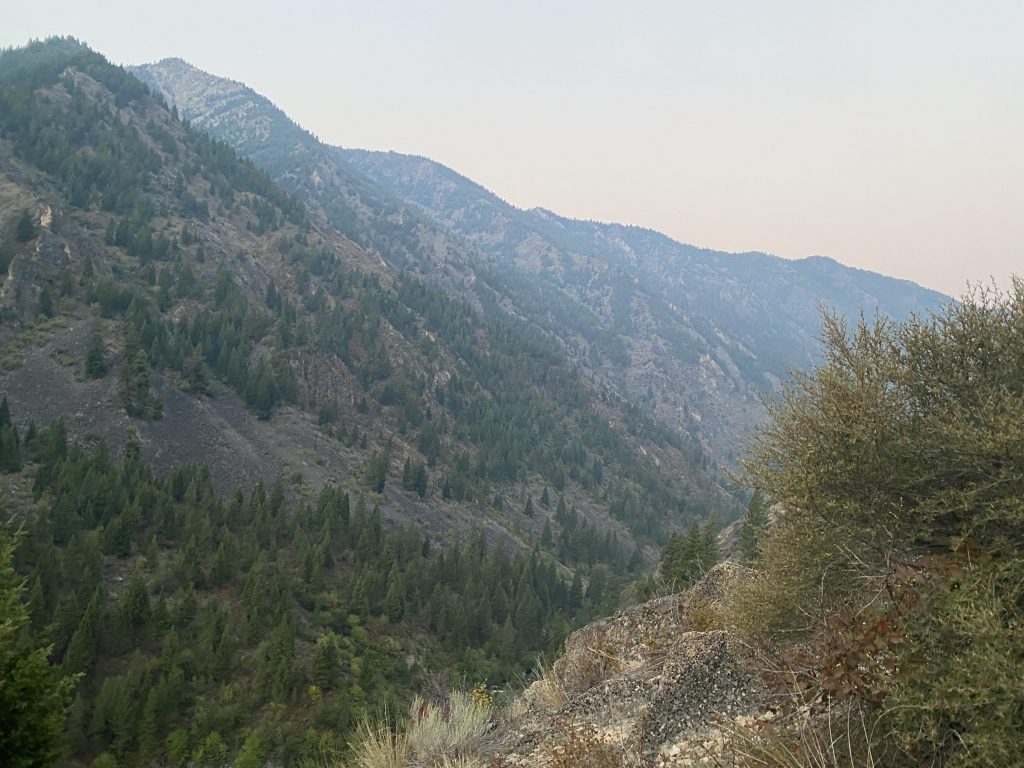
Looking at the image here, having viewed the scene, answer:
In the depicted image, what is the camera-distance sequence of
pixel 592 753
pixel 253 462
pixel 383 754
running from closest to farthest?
pixel 592 753
pixel 383 754
pixel 253 462

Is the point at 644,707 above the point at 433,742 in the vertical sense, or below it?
above

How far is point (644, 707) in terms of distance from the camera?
9.51 meters

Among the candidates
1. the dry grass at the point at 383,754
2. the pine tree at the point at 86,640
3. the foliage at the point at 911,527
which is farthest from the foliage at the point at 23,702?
the pine tree at the point at 86,640

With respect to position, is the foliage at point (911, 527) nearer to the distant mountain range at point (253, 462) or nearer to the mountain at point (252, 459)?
the distant mountain range at point (253, 462)

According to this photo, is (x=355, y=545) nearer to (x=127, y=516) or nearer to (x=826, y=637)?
(x=127, y=516)

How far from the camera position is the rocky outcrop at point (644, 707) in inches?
325

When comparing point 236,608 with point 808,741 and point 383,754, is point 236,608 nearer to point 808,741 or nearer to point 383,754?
point 383,754

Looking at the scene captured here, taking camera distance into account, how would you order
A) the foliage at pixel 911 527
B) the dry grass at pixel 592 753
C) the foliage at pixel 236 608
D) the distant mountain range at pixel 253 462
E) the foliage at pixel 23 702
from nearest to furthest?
the foliage at pixel 911 527 → the dry grass at pixel 592 753 → the foliage at pixel 23 702 → the foliage at pixel 236 608 → the distant mountain range at pixel 253 462

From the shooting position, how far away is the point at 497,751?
9.59 meters

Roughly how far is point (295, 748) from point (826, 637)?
39095 millimetres

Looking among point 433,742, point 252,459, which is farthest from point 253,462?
point 433,742

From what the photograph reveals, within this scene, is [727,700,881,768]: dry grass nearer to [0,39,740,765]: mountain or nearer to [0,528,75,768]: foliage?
[0,528,75,768]: foliage

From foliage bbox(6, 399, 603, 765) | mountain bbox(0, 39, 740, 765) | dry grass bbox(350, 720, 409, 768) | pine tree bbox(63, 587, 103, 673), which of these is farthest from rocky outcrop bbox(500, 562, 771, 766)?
pine tree bbox(63, 587, 103, 673)

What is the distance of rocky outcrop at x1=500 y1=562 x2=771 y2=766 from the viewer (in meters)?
8.27
